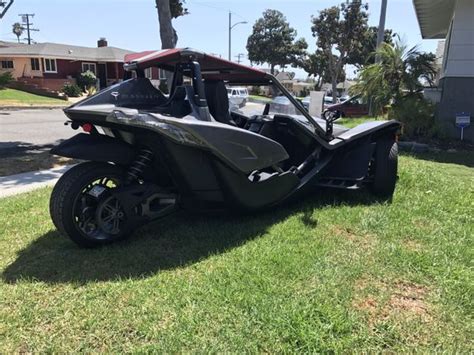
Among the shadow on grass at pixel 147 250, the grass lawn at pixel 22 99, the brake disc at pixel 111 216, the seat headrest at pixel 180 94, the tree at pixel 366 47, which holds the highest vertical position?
the tree at pixel 366 47

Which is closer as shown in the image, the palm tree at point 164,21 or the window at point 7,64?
the palm tree at point 164,21

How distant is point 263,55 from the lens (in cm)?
6412

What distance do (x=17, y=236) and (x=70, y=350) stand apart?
2172 mm

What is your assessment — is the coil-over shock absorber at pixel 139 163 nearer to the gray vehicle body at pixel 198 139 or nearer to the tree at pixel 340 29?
the gray vehicle body at pixel 198 139

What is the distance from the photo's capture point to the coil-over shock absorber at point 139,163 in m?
3.92

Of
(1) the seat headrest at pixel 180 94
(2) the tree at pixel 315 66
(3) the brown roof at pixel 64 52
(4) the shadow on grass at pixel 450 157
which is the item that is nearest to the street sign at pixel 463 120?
(4) the shadow on grass at pixel 450 157

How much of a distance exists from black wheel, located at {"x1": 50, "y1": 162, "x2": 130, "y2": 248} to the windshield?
1.71 meters

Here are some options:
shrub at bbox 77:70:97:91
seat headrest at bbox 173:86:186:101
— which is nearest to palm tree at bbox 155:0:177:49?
seat headrest at bbox 173:86:186:101

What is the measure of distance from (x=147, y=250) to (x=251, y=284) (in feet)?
3.73

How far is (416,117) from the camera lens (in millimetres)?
11578

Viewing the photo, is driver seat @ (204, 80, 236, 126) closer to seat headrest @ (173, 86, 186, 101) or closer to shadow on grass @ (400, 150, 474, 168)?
seat headrest @ (173, 86, 186, 101)

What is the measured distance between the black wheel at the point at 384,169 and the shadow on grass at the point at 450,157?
434 cm

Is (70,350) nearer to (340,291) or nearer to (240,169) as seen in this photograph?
(340,291)

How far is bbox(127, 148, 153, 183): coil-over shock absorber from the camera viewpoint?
3.92 m
